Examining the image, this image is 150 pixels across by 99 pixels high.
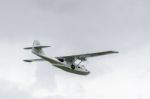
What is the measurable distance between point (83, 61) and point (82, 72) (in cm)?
227

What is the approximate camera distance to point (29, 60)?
150250 mm

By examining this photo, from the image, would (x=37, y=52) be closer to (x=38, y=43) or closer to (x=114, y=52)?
(x=38, y=43)

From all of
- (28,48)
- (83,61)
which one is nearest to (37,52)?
(28,48)

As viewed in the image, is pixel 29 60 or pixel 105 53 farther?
pixel 29 60

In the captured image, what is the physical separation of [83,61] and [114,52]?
31.6 ft

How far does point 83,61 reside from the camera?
14075 centimetres

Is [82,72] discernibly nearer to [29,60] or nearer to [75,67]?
[75,67]

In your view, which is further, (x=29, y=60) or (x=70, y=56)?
(x=29, y=60)

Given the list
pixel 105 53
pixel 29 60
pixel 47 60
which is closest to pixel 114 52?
pixel 105 53

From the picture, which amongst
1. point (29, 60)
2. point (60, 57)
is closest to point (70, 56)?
point (60, 57)

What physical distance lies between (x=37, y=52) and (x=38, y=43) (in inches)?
158

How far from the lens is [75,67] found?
139m

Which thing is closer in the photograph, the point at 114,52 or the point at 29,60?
the point at 114,52

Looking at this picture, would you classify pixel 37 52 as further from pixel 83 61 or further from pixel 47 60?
pixel 83 61
